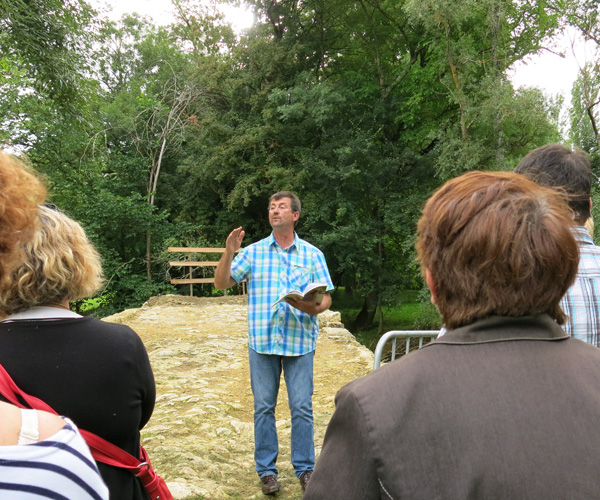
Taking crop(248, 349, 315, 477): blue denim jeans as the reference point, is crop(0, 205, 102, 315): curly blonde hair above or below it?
above

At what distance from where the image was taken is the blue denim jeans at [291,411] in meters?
3.56

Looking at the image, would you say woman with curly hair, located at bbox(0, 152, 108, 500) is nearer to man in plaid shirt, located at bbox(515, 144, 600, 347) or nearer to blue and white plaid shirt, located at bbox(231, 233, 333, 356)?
man in plaid shirt, located at bbox(515, 144, 600, 347)

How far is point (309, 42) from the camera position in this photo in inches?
770

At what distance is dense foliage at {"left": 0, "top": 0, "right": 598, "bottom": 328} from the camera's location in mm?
15359

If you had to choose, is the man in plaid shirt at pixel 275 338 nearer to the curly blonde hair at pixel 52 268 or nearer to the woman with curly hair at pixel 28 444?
the curly blonde hair at pixel 52 268

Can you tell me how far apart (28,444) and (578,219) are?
1.95 m

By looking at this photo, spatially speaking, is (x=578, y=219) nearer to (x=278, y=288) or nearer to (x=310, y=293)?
(x=310, y=293)

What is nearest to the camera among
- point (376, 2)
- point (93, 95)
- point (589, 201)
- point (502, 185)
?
point (502, 185)

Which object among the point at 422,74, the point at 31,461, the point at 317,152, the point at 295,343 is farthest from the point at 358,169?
the point at 31,461

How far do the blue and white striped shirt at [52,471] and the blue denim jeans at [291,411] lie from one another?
2736 mm

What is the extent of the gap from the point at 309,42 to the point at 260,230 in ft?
25.2

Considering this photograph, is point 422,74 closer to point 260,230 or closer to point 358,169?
point 358,169

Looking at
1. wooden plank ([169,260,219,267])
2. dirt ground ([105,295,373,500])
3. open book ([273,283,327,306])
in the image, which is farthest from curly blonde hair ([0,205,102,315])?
wooden plank ([169,260,219,267])

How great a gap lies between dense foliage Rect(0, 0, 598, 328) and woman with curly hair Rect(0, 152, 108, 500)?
47.6 ft
